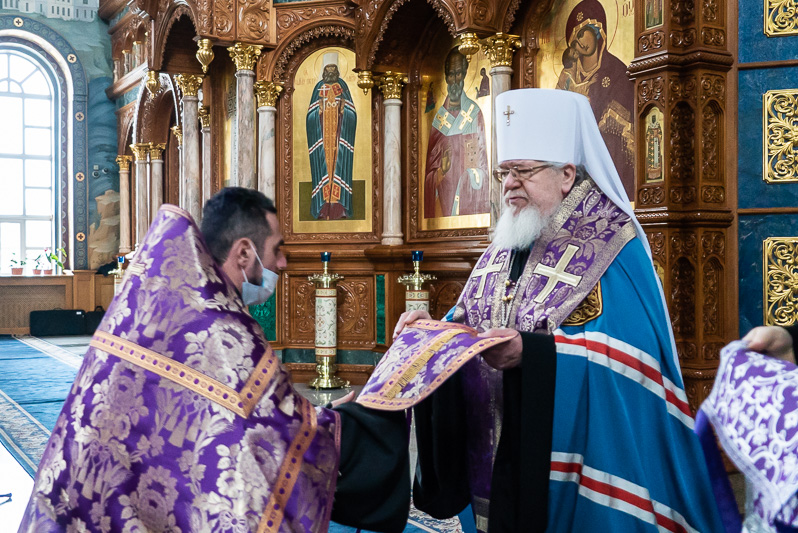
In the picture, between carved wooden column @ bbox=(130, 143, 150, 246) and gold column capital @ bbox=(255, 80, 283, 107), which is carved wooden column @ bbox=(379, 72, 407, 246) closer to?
gold column capital @ bbox=(255, 80, 283, 107)

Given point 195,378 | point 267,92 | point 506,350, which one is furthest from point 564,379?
point 267,92

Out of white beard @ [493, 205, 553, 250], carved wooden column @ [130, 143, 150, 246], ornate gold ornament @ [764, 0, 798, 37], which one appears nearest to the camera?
white beard @ [493, 205, 553, 250]

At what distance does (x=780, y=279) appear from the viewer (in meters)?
5.27

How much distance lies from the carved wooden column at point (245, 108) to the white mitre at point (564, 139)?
264 inches

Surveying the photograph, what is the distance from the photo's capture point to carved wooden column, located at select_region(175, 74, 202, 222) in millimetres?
10969

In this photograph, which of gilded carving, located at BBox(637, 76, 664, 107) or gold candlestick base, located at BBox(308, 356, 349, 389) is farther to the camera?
gold candlestick base, located at BBox(308, 356, 349, 389)

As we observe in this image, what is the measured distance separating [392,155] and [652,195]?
4016mm

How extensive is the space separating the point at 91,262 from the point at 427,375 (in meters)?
16.9

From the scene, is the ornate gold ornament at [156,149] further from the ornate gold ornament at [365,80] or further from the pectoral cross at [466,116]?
the pectoral cross at [466,116]

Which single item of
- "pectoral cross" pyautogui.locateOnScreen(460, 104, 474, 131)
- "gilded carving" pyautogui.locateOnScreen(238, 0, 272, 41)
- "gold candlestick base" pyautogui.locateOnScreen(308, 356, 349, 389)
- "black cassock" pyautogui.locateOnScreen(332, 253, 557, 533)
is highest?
"gilded carving" pyautogui.locateOnScreen(238, 0, 272, 41)

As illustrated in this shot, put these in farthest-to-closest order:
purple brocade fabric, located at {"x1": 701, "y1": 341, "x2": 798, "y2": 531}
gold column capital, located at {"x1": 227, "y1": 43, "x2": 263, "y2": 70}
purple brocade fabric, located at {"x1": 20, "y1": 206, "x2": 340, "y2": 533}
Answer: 1. gold column capital, located at {"x1": 227, "y1": 43, "x2": 263, "y2": 70}
2. purple brocade fabric, located at {"x1": 20, "y1": 206, "x2": 340, "y2": 533}
3. purple brocade fabric, located at {"x1": 701, "y1": 341, "x2": 798, "y2": 531}

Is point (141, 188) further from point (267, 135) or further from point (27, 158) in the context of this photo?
point (267, 135)

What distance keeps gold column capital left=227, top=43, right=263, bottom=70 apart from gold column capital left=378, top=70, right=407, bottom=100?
63.2 inches

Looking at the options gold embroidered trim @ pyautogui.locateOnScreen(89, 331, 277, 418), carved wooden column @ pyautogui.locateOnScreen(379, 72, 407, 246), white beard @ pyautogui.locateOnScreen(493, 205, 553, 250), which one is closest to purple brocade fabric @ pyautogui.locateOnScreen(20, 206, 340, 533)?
gold embroidered trim @ pyautogui.locateOnScreen(89, 331, 277, 418)
